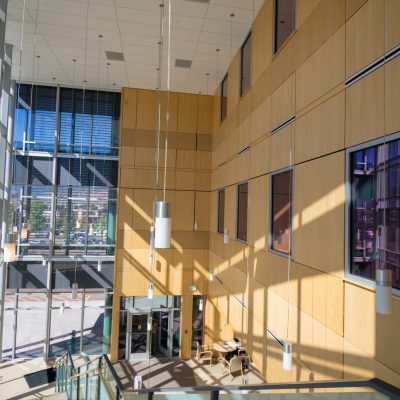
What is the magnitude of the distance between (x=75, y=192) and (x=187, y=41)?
6.55 m

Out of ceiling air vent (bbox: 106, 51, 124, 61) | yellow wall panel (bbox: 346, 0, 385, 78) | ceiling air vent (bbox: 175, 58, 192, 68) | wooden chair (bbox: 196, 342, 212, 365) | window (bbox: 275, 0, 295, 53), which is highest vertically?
ceiling air vent (bbox: 106, 51, 124, 61)

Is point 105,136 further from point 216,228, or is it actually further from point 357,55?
point 357,55

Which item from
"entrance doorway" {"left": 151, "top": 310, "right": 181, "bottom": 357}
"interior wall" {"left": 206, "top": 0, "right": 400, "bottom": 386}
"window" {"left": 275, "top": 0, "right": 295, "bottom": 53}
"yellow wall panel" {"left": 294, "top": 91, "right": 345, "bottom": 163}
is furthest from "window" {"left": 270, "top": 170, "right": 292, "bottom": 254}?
"entrance doorway" {"left": 151, "top": 310, "right": 181, "bottom": 357}

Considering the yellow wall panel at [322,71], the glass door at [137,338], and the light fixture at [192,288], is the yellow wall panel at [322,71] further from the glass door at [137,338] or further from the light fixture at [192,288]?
the glass door at [137,338]

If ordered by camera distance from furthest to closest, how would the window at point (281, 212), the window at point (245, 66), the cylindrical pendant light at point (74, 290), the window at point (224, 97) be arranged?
the window at point (224, 97) < the cylindrical pendant light at point (74, 290) < the window at point (245, 66) < the window at point (281, 212)

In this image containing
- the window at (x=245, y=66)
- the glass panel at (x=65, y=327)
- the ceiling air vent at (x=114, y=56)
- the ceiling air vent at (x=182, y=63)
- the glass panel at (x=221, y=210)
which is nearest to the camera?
the window at (x=245, y=66)

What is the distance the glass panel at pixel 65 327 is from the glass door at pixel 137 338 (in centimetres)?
182

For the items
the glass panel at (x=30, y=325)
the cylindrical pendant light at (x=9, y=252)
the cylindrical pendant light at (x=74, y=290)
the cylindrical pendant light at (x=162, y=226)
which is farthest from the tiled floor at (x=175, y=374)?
the cylindrical pendant light at (x=162, y=226)

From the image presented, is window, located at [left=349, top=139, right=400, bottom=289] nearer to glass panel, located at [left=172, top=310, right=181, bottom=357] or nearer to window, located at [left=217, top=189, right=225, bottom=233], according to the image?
window, located at [left=217, top=189, right=225, bottom=233]

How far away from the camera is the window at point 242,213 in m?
8.12

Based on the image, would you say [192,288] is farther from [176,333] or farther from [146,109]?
[146,109]

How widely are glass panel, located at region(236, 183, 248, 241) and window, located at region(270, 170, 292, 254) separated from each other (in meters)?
1.71

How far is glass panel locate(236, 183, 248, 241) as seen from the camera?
812 centimetres

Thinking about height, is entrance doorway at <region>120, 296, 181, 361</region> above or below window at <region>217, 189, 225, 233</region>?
Answer: below
